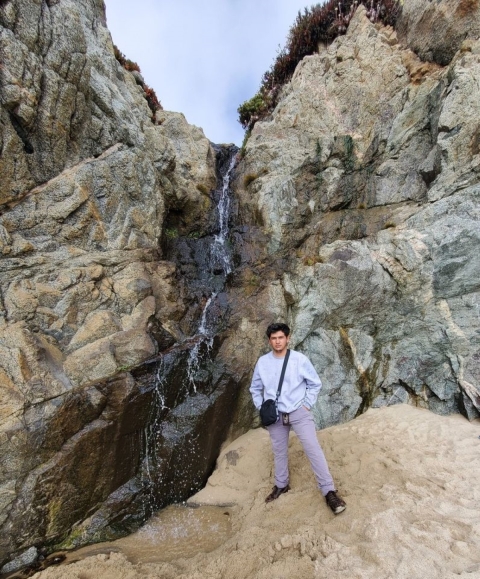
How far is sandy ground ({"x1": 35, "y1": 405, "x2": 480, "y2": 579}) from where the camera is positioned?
3334 mm

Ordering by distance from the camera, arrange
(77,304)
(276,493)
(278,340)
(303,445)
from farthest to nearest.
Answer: (77,304) → (276,493) → (278,340) → (303,445)

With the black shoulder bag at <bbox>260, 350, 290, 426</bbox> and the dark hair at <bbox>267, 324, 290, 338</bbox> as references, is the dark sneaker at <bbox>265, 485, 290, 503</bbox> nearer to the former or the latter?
the black shoulder bag at <bbox>260, 350, 290, 426</bbox>

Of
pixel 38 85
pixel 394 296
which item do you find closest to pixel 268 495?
pixel 394 296

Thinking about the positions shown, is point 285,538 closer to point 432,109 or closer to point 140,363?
point 140,363

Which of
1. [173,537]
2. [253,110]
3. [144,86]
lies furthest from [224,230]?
[173,537]

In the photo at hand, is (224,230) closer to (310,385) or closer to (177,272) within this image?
(177,272)

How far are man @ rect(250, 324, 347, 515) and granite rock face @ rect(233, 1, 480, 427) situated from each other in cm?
327

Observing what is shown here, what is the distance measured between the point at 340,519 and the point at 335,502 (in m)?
0.26

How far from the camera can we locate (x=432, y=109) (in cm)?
1018

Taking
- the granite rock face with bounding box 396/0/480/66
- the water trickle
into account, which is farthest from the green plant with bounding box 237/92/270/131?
the granite rock face with bounding box 396/0/480/66

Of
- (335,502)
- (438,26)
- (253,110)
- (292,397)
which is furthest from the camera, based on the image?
(253,110)

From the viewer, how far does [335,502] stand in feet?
14.1

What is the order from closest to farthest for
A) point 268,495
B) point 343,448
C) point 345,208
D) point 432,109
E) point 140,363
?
point 268,495 → point 343,448 → point 140,363 → point 432,109 → point 345,208

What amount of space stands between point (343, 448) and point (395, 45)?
14757 millimetres
